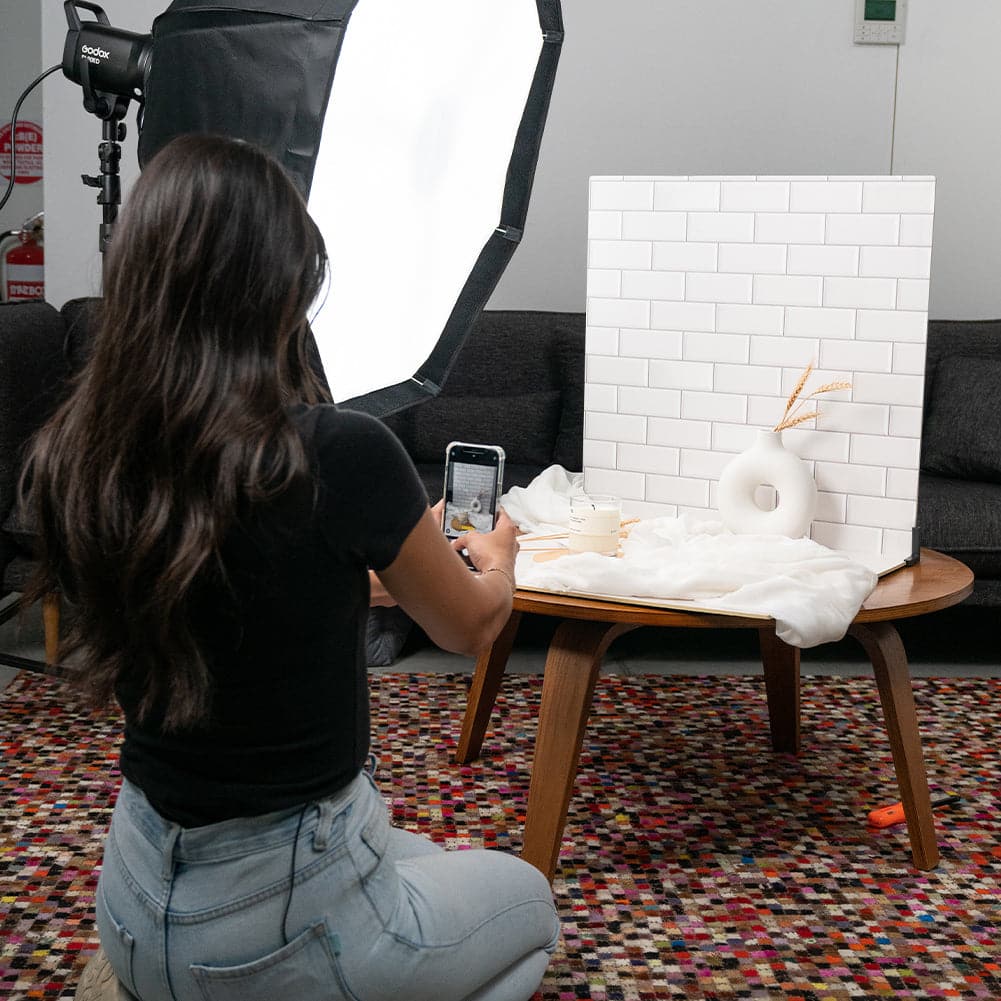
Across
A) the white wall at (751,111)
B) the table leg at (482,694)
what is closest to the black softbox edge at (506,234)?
the table leg at (482,694)

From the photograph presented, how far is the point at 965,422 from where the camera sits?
316 cm

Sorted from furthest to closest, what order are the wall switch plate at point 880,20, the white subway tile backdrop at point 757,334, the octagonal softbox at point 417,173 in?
the wall switch plate at point 880,20 → the white subway tile backdrop at point 757,334 → the octagonal softbox at point 417,173

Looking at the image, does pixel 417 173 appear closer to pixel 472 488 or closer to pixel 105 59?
pixel 105 59

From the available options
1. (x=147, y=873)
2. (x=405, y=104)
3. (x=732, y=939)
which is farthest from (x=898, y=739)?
(x=405, y=104)

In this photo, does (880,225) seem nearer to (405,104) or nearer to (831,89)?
(405,104)

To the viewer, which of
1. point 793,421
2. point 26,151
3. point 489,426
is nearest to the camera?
point 793,421

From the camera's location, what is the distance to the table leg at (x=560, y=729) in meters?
1.70

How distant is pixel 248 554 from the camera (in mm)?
933

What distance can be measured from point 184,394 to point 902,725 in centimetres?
131

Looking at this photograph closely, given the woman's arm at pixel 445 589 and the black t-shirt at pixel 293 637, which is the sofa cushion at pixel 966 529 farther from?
the black t-shirt at pixel 293 637

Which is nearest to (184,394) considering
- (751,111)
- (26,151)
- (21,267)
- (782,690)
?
(782,690)

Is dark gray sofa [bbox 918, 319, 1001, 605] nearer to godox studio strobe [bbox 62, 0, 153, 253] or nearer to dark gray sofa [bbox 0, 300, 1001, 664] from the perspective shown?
dark gray sofa [bbox 0, 300, 1001, 664]

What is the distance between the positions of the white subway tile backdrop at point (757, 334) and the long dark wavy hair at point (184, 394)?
51.3 inches

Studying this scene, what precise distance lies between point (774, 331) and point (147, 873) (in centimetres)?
145
